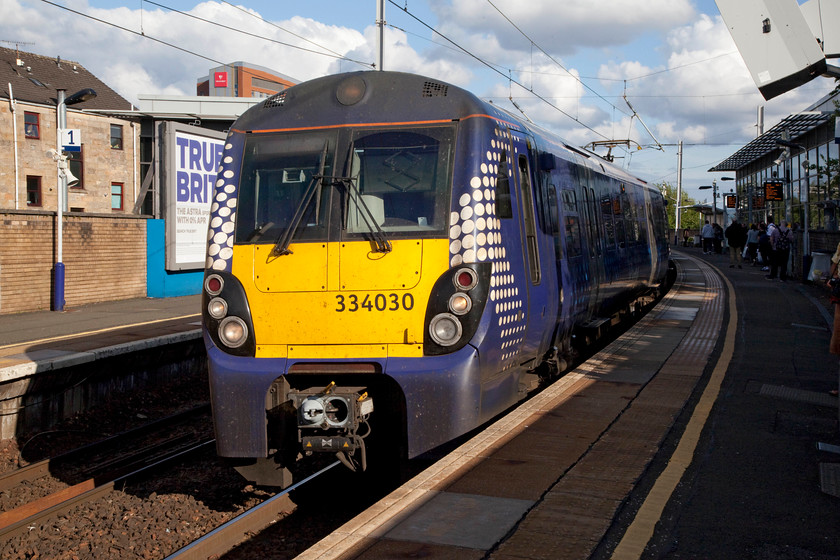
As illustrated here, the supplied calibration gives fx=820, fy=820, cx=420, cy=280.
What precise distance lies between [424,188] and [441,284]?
76 centimetres

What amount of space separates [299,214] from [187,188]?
14.4 meters

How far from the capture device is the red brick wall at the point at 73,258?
1545cm

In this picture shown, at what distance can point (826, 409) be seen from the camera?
748 cm

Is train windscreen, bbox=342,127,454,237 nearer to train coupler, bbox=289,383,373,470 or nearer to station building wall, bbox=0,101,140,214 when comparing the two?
train coupler, bbox=289,383,373,470

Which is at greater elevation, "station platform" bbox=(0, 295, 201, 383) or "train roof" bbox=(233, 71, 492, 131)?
"train roof" bbox=(233, 71, 492, 131)

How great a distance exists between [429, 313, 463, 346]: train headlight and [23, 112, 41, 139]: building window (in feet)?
132

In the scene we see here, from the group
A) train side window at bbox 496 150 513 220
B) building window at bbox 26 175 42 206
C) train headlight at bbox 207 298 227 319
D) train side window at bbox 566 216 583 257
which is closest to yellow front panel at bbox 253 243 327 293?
train headlight at bbox 207 298 227 319

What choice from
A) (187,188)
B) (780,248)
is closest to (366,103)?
(187,188)

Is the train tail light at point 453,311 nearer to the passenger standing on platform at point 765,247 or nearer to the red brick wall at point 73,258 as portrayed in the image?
the red brick wall at point 73,258

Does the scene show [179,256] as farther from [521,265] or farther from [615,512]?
[615,512]

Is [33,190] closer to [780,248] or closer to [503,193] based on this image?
[780,248]

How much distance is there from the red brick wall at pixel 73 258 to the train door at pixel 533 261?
38.7 feet

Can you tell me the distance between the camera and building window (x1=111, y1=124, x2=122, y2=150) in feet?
144

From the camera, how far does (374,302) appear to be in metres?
5.54
